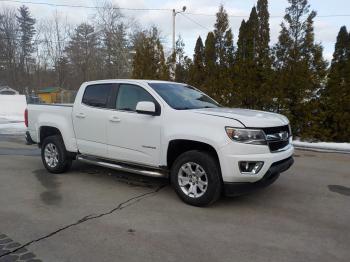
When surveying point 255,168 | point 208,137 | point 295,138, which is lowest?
point 295,138

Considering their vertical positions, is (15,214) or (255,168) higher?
(255,168)

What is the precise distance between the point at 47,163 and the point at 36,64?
1993 inches

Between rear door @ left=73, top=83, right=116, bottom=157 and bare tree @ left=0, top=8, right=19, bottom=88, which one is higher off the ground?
bare tree @ left=0, top=8, right=19, bottom=88

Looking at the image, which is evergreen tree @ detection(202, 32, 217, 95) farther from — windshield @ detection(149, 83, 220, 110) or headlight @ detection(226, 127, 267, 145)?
headlight @ detection(226, 127, 267, 145)

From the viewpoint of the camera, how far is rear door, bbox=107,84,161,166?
5629 millimetres

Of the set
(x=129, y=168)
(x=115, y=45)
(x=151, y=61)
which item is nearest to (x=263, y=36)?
(x=151, y=61)

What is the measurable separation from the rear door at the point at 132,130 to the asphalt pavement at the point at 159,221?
0.65m

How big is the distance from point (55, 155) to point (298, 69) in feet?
26.9

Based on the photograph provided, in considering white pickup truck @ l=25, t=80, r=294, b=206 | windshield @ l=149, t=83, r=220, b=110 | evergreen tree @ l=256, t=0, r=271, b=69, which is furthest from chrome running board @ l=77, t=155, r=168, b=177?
evergreen tree @ l=256, t=0, r=271, b=69

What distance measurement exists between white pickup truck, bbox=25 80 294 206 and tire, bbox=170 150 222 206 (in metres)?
0.01

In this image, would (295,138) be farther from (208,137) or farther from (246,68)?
(208,137)

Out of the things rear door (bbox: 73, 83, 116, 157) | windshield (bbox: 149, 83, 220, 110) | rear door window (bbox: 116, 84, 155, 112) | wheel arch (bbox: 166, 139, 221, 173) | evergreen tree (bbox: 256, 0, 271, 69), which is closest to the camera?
wheel arch (bbox: 166, 139, 221, 173)

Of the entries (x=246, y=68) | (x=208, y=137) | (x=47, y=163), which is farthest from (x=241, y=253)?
(x=246, y=68)

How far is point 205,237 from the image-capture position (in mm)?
4238
